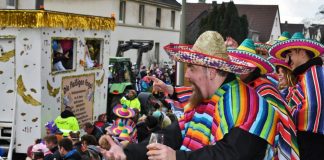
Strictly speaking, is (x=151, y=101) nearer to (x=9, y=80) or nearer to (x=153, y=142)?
(x=9, y=80)

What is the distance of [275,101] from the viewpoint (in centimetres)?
387

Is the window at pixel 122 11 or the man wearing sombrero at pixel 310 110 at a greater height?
the window at pixel 122 11

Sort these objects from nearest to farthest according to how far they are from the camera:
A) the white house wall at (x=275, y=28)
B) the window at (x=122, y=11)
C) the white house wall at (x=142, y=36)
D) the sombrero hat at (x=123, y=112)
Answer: the sombrero hat at (x=123, y=112) → the white house wall at (x=142, y=36) → the window at (x=122, y=11) → the white house wall at (x=275, y=28)

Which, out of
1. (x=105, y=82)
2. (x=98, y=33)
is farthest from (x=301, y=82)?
(x=105, y=82)

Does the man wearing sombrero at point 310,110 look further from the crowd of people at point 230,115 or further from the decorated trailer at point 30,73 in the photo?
the decorated trailer at point 30,73

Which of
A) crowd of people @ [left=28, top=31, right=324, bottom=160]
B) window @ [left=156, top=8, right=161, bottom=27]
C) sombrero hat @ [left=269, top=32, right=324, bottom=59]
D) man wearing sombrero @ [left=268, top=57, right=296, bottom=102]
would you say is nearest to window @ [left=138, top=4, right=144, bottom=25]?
window @ [left=156, top=8, right=161, bottom=27]

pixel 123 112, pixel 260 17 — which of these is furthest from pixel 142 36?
pixel 260 17

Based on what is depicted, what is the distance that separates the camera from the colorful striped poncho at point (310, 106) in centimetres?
413

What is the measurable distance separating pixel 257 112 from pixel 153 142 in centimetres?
63

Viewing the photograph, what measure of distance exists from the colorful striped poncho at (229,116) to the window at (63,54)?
6067 millimetres

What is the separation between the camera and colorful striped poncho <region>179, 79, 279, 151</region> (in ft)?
9.24

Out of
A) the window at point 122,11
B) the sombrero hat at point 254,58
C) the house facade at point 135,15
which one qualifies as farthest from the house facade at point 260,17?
the sombrero hat at point 254,58

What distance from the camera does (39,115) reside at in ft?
28.0

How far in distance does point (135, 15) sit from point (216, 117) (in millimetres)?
28700
